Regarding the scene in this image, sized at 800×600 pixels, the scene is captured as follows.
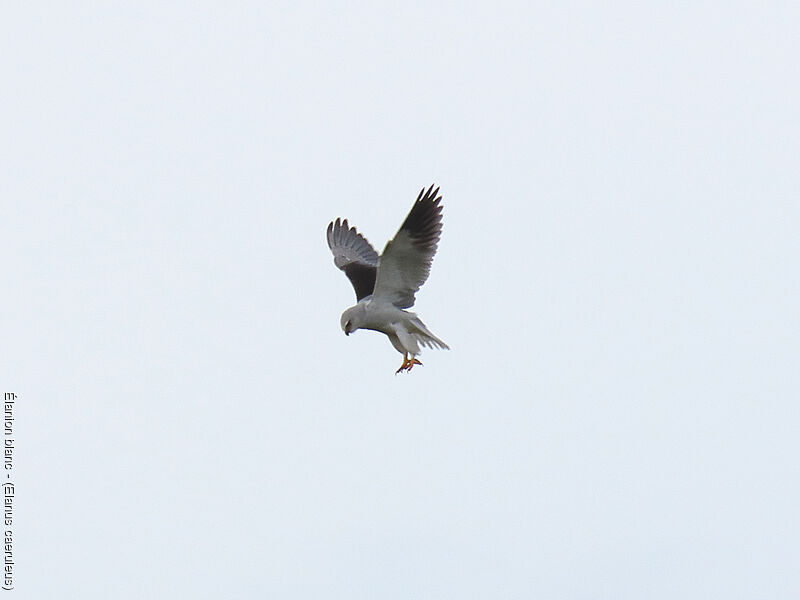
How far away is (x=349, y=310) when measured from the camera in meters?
18.7

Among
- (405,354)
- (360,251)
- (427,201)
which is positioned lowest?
(405,354)

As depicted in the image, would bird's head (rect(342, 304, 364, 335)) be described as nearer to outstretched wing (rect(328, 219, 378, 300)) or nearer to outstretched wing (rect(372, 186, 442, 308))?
outstretched wing (rect(372, 186, 442, 308))

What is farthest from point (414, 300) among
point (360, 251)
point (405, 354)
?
point (360, 251)

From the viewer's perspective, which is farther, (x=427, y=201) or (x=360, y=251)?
(x=360, y=251)

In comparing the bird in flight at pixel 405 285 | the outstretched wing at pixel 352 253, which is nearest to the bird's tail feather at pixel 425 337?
the bird in flight at pixel 405 285

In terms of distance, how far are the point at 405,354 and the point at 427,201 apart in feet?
6.98

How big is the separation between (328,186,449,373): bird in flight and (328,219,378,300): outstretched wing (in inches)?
72.9

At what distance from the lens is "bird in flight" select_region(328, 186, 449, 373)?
1809 cm

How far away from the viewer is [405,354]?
19.0 meters

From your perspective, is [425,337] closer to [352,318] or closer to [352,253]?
[352,318]

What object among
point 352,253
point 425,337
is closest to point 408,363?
point 425,337

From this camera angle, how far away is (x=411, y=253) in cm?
1822

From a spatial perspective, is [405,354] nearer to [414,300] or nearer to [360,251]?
[414,300]

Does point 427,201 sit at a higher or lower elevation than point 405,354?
higher
